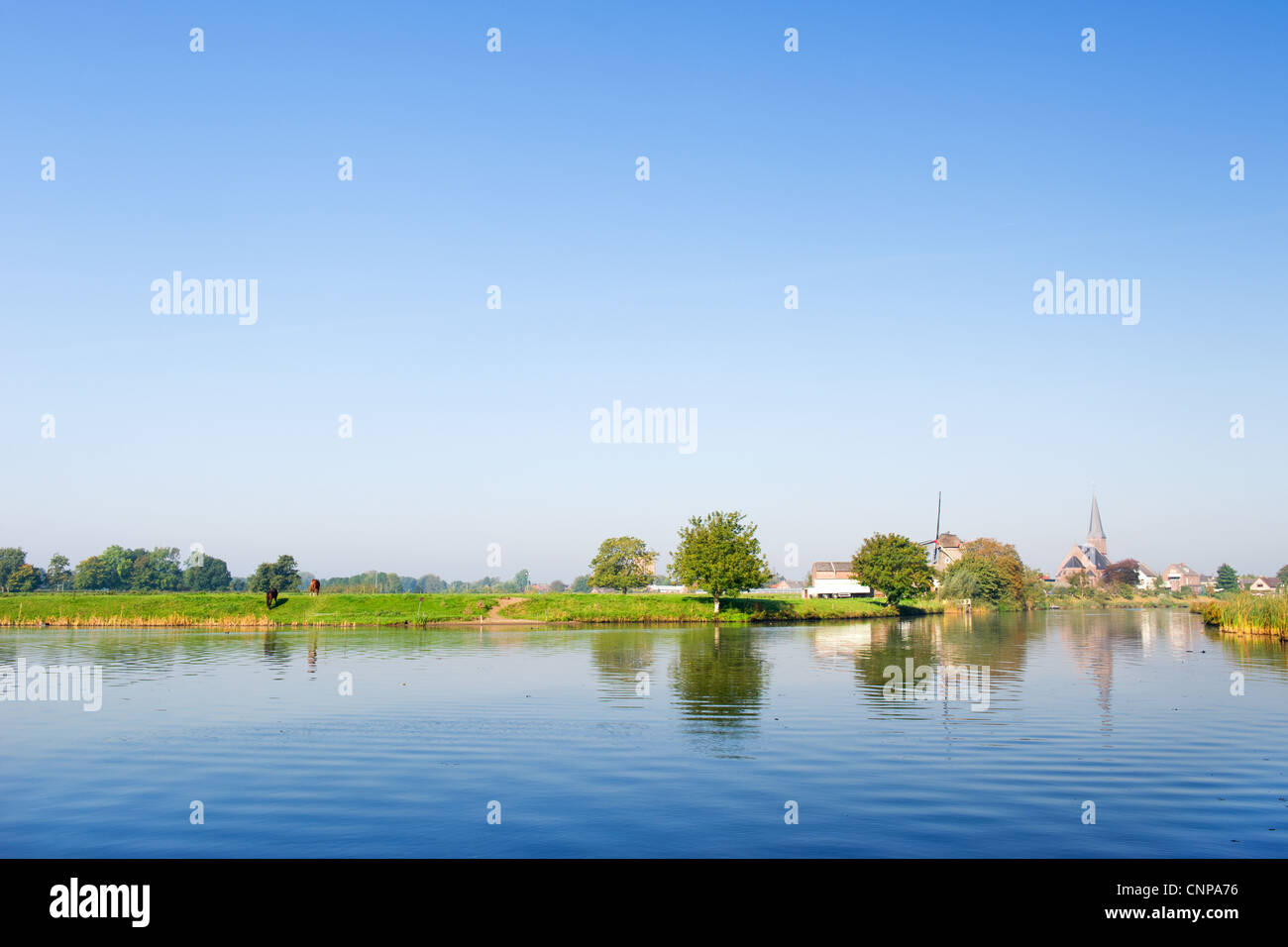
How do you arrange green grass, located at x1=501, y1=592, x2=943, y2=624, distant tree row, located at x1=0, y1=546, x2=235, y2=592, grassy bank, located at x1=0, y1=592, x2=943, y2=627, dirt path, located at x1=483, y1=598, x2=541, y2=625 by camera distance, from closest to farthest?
grassy bank, located at x1=0, y1=592, x2=943, y2=627 → dirt path, located at x1=483, y1=598, x2=541, y2=625 → green grass, located at x1=501, y1=592, x2=943, y2=624 → distant tree row, located at x1=0, y1=546, x2=235, y2=592

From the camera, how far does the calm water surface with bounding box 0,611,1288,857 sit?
16875mm

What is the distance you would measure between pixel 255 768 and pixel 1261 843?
2306 cm

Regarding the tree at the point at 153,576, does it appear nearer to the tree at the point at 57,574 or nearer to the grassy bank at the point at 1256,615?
the tree at the point at 57,574

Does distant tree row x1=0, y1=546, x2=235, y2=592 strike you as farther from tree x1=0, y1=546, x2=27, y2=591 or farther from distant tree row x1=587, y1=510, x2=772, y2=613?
distant tree row x1=587, y1=510, x2=772, y2=613

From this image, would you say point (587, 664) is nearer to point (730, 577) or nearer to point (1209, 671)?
point (1209, 671)

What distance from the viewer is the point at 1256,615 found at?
66375mm


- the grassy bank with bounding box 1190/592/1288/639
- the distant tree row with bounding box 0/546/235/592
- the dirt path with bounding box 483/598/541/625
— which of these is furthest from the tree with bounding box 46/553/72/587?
the grassy bank with bounding box 1190/592/1288/639

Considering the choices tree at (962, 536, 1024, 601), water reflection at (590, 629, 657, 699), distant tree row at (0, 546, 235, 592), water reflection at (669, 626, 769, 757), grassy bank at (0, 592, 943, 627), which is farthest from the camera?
distant tree row at (0, 546, 235, 592)

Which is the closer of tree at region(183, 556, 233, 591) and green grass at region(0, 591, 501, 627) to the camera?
green grass at region(0, 591, 501, 627)

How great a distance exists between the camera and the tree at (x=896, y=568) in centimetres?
13912

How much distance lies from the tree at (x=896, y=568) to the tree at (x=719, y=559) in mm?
37399

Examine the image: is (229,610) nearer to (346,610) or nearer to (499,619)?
(346,610)

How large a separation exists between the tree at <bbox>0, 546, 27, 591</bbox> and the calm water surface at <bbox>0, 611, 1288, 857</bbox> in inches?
6646

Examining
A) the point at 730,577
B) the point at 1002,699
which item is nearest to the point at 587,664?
the point at 1002,699
